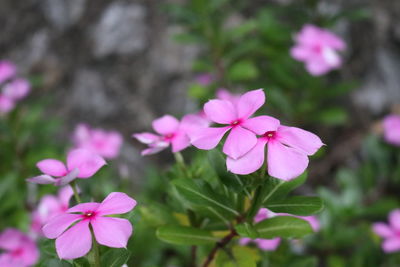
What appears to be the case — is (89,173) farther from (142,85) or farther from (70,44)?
(70,44)

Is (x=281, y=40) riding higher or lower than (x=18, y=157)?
higher

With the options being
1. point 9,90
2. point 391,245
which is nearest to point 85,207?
point 391,245

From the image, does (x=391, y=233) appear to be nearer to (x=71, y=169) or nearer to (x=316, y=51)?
(x=316, y=51)

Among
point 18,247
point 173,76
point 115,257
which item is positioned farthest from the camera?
point 173,76

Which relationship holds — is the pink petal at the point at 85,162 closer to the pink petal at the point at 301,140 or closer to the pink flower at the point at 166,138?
the pink flower at the point at 166,138

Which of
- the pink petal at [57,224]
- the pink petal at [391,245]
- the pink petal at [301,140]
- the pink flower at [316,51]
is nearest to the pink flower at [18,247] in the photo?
the pink petal at [57,224]

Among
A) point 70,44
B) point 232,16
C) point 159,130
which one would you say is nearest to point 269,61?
point 232,16

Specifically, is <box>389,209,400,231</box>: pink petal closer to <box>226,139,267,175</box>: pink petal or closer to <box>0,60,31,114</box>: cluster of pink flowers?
<box>226,139,267,175</box>: pink petal
